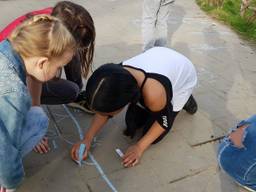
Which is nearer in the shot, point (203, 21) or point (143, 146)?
point (143, 146)

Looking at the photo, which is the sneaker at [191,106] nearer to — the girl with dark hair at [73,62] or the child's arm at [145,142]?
the child's arm at [145,142]

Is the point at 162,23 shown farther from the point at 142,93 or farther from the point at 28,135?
the point at 28,135

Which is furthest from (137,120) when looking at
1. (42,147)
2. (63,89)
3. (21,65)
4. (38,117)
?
(21,65)

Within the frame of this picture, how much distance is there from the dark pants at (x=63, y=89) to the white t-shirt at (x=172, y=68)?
57 centimetres

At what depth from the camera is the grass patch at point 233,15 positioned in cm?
584

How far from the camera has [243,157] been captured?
6.75ft

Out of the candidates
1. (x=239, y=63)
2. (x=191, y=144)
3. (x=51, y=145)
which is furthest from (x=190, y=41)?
(x=51, y=145)

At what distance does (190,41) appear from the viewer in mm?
5016

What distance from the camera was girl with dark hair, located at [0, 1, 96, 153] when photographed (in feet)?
7.70

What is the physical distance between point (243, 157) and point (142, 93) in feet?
2.33

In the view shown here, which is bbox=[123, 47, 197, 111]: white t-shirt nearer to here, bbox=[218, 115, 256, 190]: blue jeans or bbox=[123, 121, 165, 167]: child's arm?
bbox=[123, 121, 165, 167]: child's arm

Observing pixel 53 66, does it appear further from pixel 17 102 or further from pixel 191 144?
pixel 191 144

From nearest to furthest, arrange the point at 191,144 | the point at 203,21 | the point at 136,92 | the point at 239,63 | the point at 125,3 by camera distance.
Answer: the point at 136,92 < the point at 191,144 < the point at 239,63 < the point at 203,21 < the point at 125,3

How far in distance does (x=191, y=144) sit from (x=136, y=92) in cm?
79
